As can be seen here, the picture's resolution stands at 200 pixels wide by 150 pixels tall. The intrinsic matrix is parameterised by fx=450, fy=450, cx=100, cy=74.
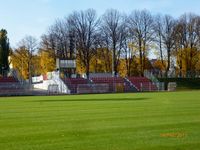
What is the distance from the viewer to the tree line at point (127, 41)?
93.2 metres

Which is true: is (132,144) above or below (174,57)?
below

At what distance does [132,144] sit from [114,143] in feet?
1.80

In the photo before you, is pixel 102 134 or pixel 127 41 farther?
pixel 127 41

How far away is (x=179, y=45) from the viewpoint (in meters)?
95.4

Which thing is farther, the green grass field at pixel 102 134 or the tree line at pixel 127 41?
the tree line at pixel 127 41

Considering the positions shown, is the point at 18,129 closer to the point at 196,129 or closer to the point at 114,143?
the point at 114,143

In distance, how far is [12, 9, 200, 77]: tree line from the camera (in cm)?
9325

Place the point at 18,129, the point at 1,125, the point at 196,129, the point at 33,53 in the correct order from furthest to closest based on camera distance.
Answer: the point at 33,53 < the point at 1,125 < the point at 18,129 < the point at 196,129

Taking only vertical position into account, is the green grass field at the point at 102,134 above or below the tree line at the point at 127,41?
below

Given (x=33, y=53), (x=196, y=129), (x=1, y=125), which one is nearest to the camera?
(x=196, y=129)

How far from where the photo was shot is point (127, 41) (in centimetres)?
9525

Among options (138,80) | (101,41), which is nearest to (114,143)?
(138,80)

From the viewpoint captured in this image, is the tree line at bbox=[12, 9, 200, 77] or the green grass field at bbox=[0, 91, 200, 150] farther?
the tree line at bbox=[12, 9, 200, 77]

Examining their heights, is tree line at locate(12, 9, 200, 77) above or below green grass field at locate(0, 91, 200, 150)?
above
